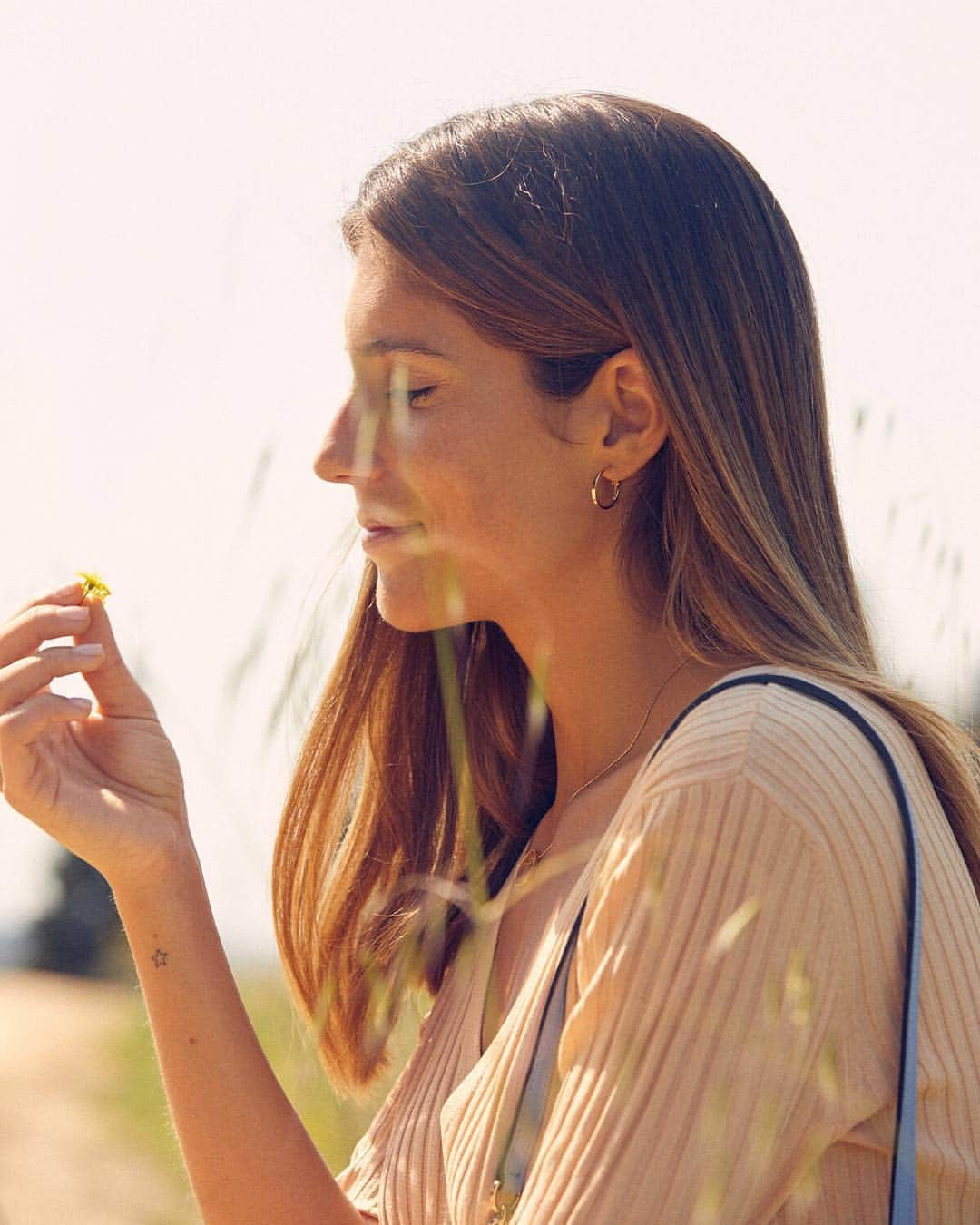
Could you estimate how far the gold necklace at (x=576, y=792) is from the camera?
2.19 metres

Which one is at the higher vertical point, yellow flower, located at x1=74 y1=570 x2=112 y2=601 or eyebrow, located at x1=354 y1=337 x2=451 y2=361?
eyebrow, located at x1=354 y1=337 x2=451 y2=361

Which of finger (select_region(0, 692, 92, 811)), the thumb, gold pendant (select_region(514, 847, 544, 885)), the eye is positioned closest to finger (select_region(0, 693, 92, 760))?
finger (select_region(0, 692, 92, 811))

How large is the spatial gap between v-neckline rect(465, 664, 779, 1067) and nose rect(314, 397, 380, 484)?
0.53 m

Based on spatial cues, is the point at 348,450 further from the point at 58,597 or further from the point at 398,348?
the point at 58,597

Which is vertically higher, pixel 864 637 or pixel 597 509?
pixel 597 509

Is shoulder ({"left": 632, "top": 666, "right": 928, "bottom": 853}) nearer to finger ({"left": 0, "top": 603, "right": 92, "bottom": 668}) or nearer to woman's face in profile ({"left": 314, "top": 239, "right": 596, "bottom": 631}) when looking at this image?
woman's face in profile ({"left": 314, "top": 239, "right": 596, "bottom": 631})

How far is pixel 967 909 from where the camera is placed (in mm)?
1682

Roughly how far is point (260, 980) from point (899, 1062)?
1.98 metres

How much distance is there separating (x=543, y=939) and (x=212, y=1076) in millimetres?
605

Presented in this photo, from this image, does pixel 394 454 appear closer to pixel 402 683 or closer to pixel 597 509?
pixel 597 509

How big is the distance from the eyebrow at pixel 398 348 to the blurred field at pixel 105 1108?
1.03 m

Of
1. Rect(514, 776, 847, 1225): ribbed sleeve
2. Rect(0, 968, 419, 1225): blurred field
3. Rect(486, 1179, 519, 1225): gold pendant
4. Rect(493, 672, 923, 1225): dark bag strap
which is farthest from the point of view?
Rect(0, 968, 419, 1225): blurred field

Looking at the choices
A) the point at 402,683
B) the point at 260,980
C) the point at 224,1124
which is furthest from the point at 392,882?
the point at 260,980

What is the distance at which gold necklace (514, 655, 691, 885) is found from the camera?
2193mm
